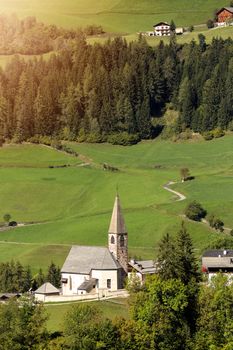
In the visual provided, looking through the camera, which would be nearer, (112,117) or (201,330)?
(201,330)

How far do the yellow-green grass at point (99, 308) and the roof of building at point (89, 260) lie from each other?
6.91 metres

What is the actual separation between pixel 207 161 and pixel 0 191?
1284 inches

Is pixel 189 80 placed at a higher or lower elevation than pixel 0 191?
higher

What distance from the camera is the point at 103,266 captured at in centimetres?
9738

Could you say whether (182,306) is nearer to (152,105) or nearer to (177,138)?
(177,138)

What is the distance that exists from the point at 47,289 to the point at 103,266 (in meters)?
6.30

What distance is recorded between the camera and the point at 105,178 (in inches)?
6142

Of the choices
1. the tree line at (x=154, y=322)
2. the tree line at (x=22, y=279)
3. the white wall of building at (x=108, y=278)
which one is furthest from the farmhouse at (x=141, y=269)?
the tree line at (x=154, y=322)

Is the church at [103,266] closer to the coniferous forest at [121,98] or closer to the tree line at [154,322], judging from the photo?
the tree line at [154,322]

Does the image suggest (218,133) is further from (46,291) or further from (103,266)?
(46,291)

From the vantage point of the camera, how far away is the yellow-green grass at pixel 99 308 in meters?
82.7

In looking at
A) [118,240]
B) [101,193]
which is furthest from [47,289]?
[101,193]

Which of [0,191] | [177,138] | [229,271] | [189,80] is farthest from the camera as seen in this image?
[189,80]

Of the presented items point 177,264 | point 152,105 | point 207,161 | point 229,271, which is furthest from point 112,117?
point 177,264
